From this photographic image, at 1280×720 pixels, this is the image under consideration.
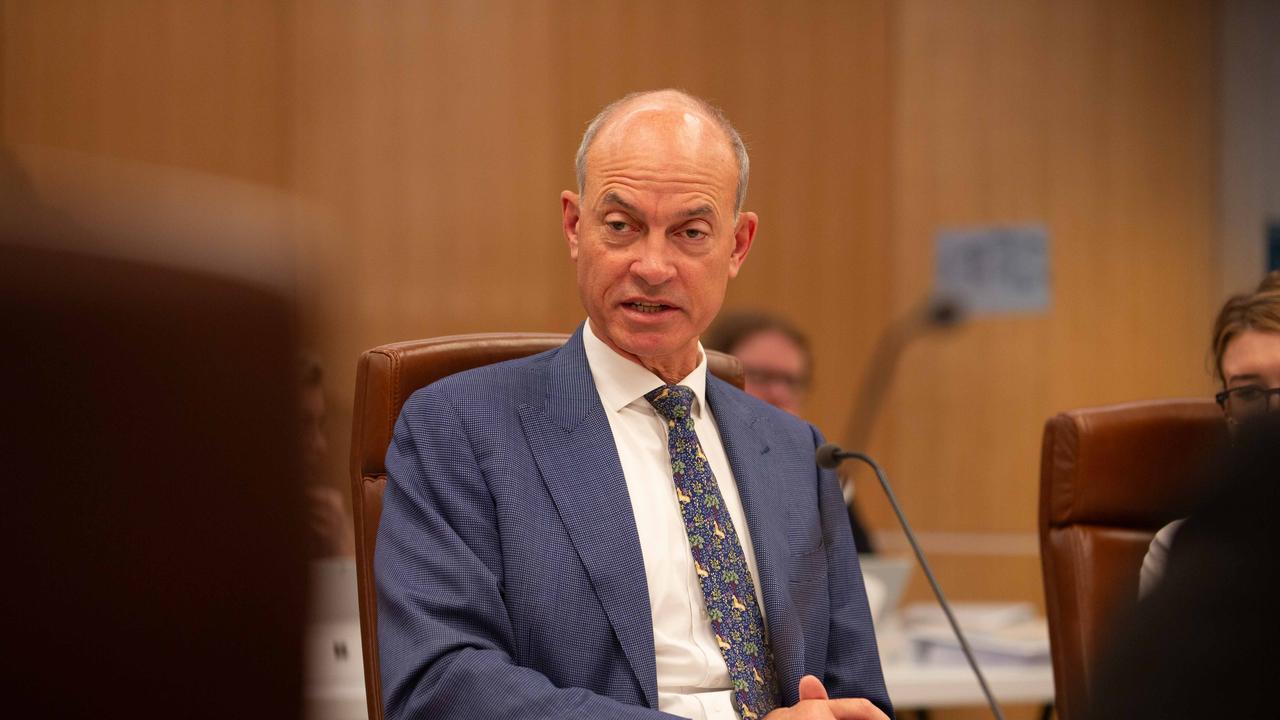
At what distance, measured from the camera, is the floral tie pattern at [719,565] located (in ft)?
5.40

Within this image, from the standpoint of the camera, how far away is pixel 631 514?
5.37ft

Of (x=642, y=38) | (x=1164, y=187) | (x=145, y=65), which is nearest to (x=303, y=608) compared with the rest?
(x=145, y=65)

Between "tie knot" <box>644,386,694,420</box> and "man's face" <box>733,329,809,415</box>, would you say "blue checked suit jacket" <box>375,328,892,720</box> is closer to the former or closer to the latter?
"tie knot" <box>644,386,694,420</box>

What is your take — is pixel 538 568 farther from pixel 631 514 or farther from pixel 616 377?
pixel 616 377

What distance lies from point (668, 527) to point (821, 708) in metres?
0.32

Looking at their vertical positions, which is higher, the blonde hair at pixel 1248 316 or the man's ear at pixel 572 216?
the man's ear at pixel 572 216

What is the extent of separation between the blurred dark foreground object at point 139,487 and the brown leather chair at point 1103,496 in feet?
6.32

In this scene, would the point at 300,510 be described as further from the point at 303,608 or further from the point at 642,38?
the point at 642,38

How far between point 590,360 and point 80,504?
151cm

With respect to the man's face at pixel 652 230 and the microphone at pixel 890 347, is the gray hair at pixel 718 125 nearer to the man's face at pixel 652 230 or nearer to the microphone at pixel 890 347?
the man's face at pixel 652 230

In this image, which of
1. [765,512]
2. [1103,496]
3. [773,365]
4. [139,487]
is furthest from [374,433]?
[773,365]

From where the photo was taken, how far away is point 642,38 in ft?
15.2

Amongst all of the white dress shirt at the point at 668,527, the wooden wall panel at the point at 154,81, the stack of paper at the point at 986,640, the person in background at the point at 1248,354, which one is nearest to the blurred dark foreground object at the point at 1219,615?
the white dress shirt at the point at 668,527

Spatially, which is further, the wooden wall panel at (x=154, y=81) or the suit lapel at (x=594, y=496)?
the wooden wall panel at (x=154, y=81)
